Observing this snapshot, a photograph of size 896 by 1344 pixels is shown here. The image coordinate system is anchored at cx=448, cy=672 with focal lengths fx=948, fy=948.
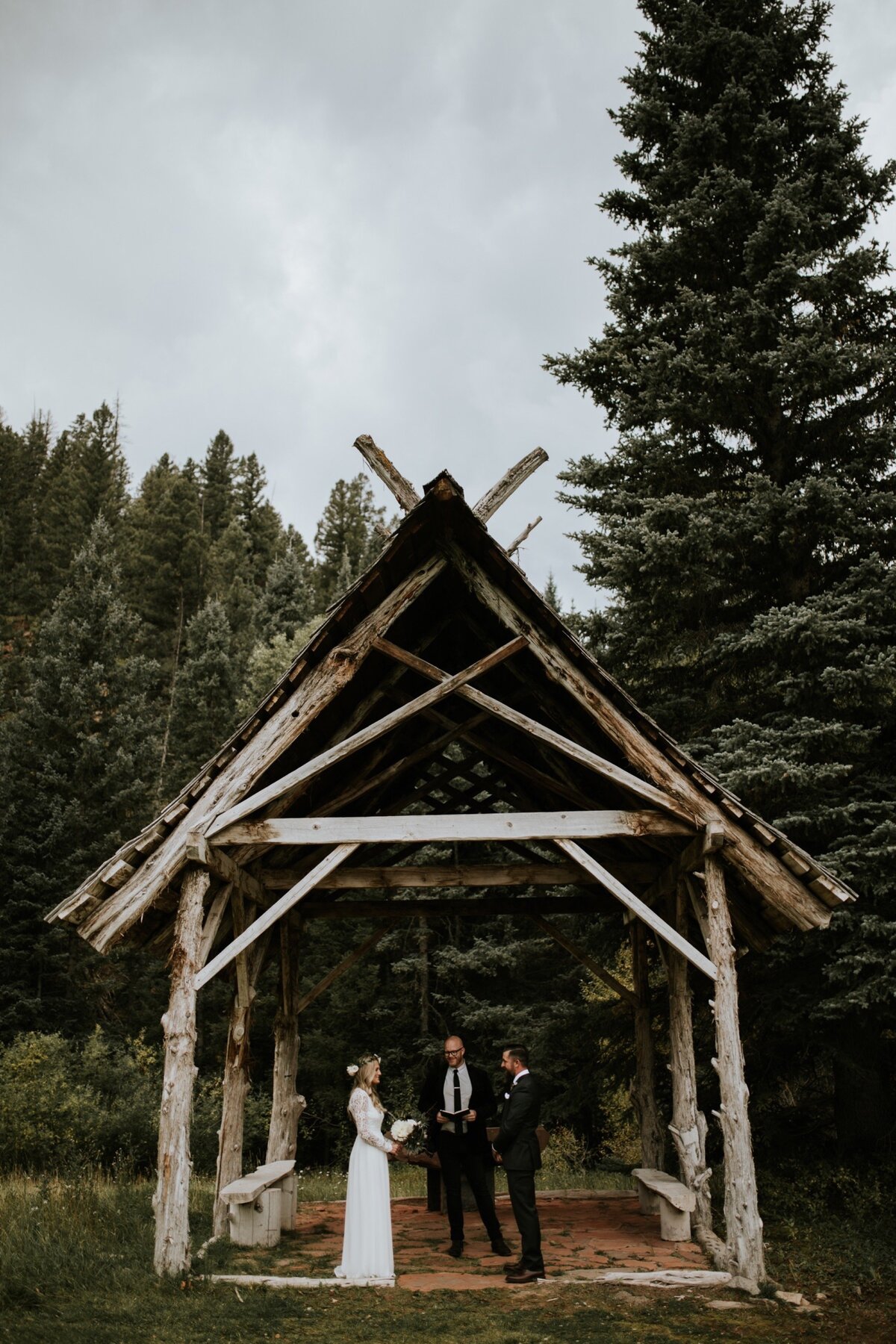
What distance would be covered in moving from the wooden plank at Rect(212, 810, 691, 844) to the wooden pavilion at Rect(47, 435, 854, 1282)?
15mm

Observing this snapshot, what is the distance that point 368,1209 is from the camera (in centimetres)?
669

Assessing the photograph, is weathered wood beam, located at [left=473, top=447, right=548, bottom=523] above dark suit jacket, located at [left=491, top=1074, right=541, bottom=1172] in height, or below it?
above

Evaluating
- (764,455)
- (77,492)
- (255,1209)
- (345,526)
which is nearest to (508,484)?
(764,455)

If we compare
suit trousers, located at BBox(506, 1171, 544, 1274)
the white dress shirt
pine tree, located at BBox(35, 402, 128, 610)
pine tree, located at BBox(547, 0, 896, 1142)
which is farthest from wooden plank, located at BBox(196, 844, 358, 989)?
pine tree, located at BBox(35, 402, 128, 610)

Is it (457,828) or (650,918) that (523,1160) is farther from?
(457,828)

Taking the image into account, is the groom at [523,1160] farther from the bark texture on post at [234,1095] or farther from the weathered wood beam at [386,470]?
the weathered wood beam at [386,470]

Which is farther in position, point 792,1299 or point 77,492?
point 77,492

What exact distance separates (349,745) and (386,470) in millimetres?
2456

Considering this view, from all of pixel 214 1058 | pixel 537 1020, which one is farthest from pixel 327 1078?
pixel 537 1020

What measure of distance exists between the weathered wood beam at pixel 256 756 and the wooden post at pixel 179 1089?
0.28 m

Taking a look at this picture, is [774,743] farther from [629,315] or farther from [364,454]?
[629,315]

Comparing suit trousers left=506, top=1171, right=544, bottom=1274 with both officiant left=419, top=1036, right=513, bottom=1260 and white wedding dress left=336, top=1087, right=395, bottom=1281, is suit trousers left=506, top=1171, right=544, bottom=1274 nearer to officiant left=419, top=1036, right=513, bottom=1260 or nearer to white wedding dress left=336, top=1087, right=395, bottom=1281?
officiant left=419, top=1036, right=513, bottom=1260

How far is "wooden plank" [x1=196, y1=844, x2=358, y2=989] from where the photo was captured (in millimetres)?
6609

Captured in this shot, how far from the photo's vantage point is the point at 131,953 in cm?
2377
